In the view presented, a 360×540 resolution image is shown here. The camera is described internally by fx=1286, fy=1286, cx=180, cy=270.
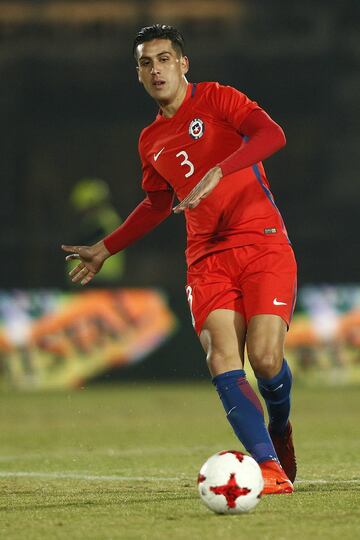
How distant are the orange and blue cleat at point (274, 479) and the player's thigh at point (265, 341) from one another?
482mm

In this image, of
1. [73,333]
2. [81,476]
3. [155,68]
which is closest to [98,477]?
[81,476]

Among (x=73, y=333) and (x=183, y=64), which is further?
(x=73, y=333)

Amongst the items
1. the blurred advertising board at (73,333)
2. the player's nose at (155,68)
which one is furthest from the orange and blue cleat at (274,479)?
the blurred advertising board at (73,333)

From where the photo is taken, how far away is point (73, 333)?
16.6 meters

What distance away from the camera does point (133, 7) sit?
2819cm

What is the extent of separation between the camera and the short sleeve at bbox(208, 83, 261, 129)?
20.6ft

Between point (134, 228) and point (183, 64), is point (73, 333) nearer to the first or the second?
point (134, 228)

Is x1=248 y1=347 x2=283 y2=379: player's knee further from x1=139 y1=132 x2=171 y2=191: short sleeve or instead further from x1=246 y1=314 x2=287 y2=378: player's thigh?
x1=139 y1=132 x2=171 y2=191: short sleeve

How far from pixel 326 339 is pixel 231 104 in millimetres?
10942

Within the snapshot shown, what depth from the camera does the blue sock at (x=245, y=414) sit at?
19.5ft

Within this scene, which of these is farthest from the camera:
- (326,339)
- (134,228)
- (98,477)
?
(326,339)

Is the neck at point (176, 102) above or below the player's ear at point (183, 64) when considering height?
below

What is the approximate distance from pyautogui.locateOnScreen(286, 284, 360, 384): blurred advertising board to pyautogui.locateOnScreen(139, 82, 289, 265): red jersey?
34.1 ft

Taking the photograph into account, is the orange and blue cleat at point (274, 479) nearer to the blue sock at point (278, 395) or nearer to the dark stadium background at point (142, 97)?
the blue sock at point (278, 395)
